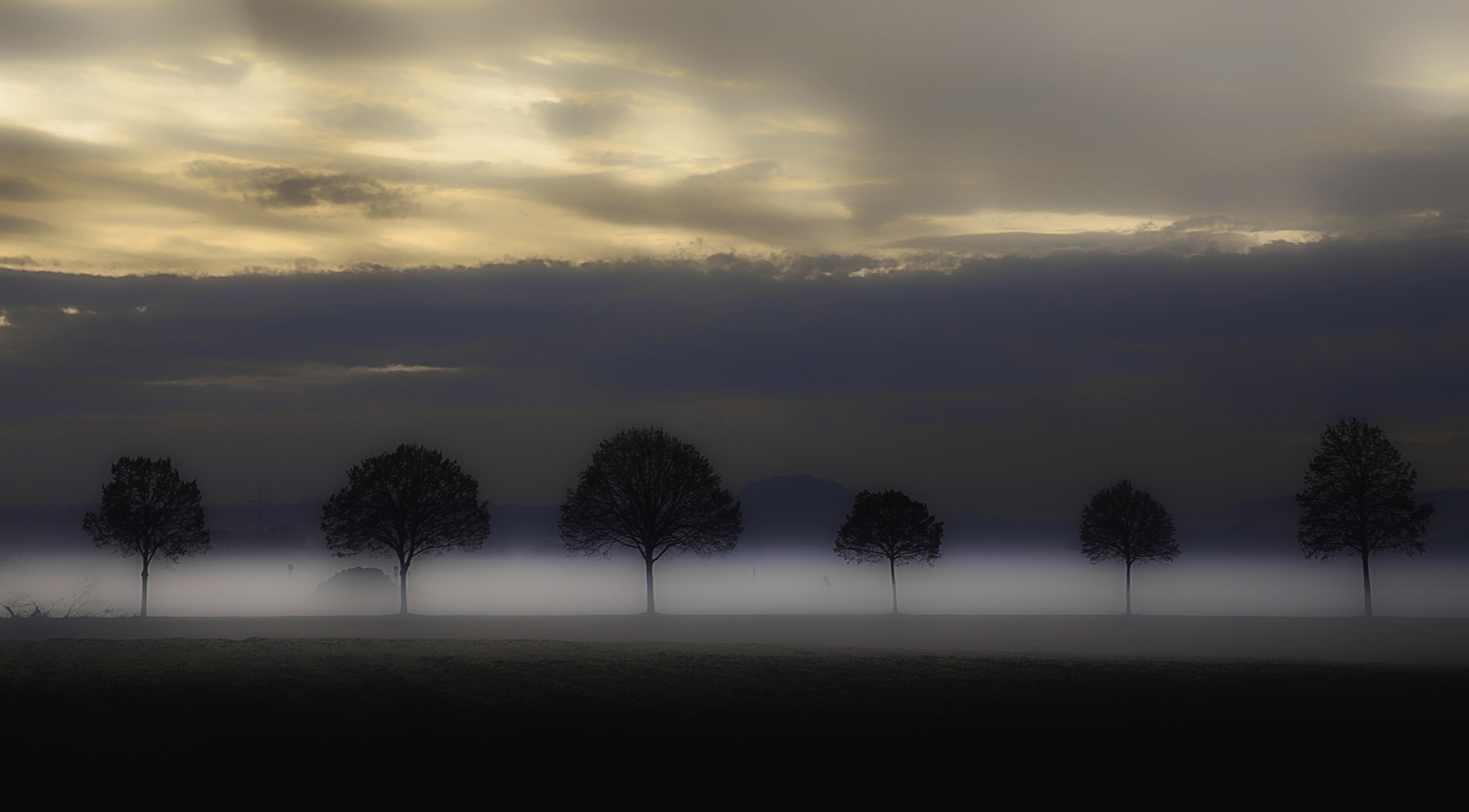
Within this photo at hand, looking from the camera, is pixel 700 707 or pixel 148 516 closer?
pixel 700 707

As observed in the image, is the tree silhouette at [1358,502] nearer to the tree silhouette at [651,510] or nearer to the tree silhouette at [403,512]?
the tree silhouette at [651,510]

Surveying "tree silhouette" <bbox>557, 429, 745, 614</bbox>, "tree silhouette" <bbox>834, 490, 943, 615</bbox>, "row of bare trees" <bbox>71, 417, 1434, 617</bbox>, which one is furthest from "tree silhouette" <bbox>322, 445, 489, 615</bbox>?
"tree silhouette" <bbox>834, 490, 943, 615</bbox>

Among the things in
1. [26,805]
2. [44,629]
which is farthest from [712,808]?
[44,629]

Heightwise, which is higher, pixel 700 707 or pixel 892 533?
pixel 892 533

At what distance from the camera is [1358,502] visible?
72.4m

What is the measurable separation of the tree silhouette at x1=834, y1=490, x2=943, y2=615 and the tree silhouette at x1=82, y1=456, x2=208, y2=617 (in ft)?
172

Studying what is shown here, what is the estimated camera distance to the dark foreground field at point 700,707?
21172 mm

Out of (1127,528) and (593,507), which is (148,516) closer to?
(593,507)

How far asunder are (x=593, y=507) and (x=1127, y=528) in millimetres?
45210

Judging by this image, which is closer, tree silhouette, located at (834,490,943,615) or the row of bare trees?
the row of bare trees

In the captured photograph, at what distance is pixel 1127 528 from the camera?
83500 millimetres

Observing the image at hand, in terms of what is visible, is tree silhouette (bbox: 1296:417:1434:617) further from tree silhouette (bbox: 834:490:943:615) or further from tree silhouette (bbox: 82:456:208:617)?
tree silhouette (bbox: 82:456:208:617)

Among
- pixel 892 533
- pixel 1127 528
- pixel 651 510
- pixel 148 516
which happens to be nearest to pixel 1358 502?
pixel 1127 528

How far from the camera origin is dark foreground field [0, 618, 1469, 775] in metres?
21.2
